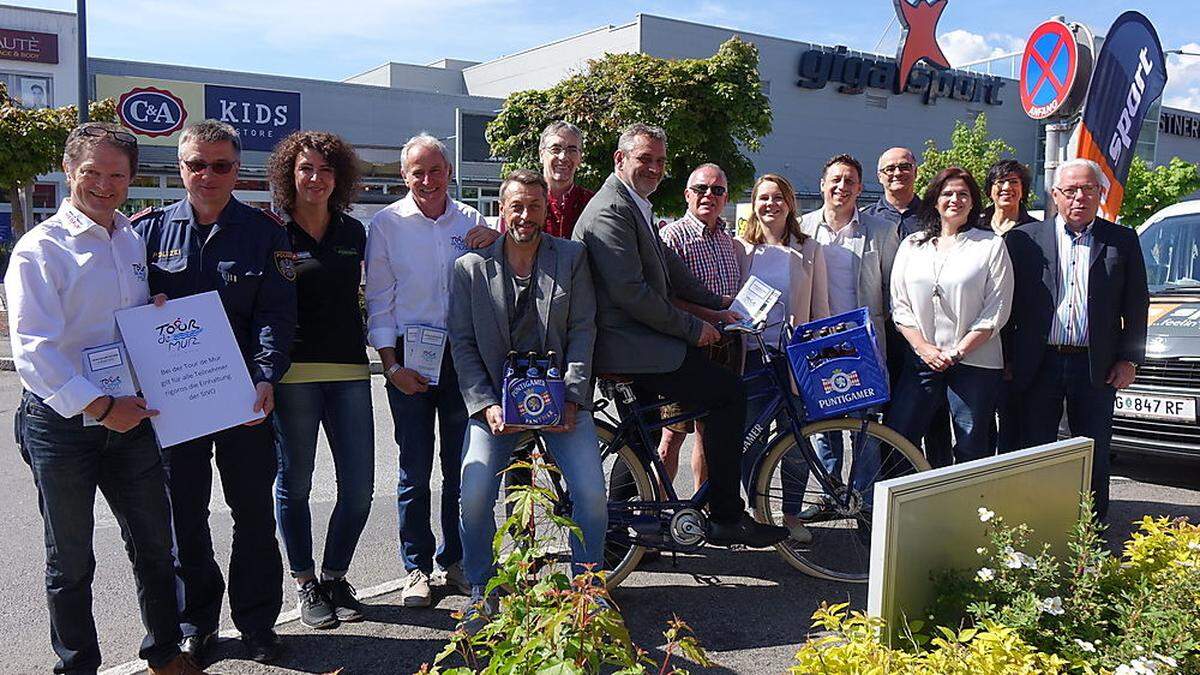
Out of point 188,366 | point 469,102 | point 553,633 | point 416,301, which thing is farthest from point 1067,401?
point 469,102

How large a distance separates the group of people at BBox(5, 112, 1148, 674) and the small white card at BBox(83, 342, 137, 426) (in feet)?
0.17

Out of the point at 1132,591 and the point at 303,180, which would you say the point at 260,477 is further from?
the point at 1132,591

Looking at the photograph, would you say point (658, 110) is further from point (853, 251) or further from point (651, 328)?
point (651, 328)

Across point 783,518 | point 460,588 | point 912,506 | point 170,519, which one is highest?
point 912,506

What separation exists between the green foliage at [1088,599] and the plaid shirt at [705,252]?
7.24 feet

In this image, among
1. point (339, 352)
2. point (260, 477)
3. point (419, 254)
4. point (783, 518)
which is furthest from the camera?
point (783, 518)

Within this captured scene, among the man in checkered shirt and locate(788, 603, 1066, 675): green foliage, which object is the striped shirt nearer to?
the man in checkered shirt

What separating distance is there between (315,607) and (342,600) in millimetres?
142

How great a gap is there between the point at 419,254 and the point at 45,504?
1775mm

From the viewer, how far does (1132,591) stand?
283 cm

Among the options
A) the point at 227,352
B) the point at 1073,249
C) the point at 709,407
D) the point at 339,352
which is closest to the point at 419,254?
the point at 339,352

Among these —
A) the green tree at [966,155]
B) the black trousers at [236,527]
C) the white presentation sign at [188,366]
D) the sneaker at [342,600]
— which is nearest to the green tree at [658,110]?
the green tree at [966,155]

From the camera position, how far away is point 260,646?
377cm

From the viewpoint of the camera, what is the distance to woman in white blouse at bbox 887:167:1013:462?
4.73m
